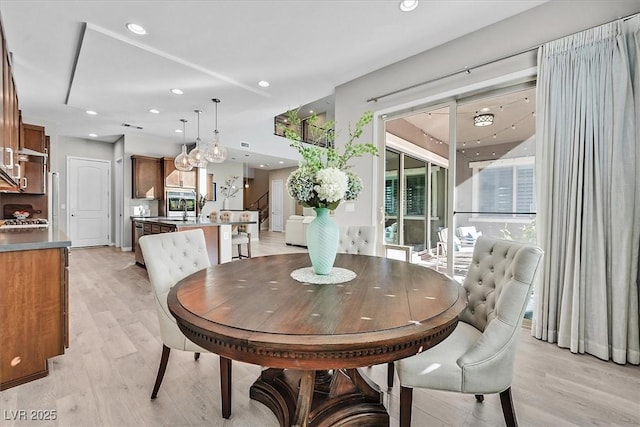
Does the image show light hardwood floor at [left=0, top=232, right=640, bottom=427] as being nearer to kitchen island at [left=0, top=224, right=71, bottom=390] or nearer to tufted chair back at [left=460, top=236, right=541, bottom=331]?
kitchen island at [left=0, top=224, right=71, bottom=390]

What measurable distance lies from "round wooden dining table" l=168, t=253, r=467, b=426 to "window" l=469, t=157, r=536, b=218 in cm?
172

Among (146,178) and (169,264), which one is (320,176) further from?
(146,178)

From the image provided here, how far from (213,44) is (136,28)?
2.30ft

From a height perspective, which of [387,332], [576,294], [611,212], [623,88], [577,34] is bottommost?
[576,294]

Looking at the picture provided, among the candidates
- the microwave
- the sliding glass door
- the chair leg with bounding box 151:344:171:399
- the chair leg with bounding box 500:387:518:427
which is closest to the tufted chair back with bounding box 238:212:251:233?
the microwave

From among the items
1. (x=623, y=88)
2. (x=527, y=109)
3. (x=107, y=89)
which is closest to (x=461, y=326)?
Answer: (x=623, y=88)

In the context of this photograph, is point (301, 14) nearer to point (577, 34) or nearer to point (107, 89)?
point (577, 34)

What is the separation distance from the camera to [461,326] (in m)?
1.59

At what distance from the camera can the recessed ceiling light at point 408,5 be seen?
7.99ft

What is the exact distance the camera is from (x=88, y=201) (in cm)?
745

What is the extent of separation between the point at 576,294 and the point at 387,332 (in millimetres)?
2278

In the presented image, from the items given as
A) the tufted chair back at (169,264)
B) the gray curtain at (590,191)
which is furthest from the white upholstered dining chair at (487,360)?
the gray curtain at (590,191)

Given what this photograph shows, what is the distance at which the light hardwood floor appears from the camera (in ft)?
5.12

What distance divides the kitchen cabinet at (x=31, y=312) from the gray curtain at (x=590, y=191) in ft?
12.4
